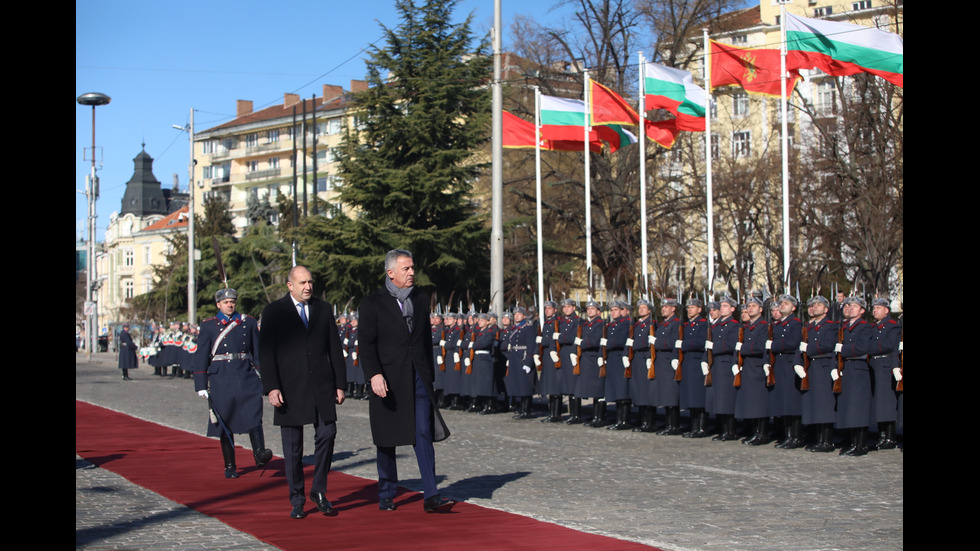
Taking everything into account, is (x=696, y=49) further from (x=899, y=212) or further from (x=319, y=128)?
(x=319, y=128)

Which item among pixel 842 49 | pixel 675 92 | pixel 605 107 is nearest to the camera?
pixel 842 49

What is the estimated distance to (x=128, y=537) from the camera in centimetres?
749

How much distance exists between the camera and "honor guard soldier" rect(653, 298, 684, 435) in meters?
15.4

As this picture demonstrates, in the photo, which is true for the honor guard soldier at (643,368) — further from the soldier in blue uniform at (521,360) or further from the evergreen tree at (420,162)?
the evergreen tree at (420,162)

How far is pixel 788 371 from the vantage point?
13.7 metres

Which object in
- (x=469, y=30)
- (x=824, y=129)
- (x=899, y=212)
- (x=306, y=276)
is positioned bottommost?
(x=306, y=276)

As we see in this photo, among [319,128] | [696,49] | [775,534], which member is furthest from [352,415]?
[319,128]

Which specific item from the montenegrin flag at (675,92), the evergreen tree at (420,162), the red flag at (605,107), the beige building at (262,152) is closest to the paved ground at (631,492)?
the montenegrin flag at (675,92)

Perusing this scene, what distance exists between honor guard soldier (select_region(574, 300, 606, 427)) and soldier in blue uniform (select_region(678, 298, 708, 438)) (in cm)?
179

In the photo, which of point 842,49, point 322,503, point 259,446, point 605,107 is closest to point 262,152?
point 605,107

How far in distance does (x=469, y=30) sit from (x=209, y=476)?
2631 cm

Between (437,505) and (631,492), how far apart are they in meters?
2.01

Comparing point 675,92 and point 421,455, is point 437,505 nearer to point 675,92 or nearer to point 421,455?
point 421,455

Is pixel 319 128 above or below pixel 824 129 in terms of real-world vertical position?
above
